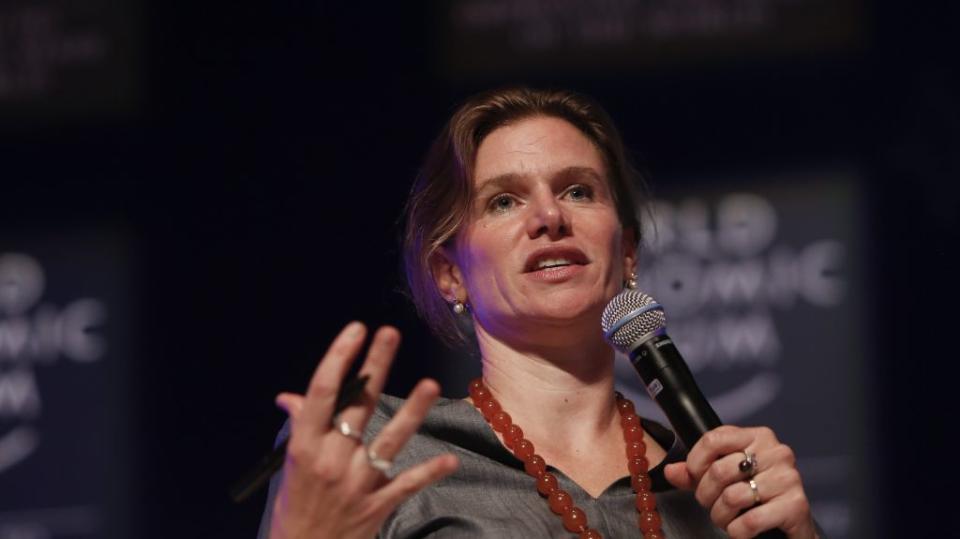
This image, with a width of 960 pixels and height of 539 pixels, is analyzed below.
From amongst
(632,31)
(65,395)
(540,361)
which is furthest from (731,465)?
(65,395)

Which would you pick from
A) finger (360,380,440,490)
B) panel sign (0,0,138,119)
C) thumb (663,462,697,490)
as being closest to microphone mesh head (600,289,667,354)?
thumb (663,462,697,490)

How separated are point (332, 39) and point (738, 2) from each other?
3.21 feet

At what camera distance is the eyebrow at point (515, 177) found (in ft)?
6.60

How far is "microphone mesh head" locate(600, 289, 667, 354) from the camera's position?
1685 millimetres

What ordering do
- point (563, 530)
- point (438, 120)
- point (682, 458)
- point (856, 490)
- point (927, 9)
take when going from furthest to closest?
point (438, 120) → point (927, 9) → point (856, 490) → point (682, 458) → point (563, 530)

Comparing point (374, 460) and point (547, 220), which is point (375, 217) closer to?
point (547, 220)

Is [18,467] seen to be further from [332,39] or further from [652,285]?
[652,285]

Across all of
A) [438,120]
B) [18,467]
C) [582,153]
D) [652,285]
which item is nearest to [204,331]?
[18,467]

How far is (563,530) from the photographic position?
6.02 feet

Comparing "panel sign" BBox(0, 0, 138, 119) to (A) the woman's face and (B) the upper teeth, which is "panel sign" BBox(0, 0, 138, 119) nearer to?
(A) the woman's face

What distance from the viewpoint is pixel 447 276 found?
2133 millimetres

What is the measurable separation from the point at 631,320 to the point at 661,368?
0.27 feet

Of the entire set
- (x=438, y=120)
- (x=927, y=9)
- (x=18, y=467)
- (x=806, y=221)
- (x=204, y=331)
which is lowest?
(x=18, y=467)

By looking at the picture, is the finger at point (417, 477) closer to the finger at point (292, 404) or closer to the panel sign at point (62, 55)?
the finger at point (292, 404)
